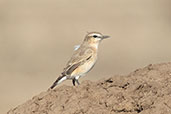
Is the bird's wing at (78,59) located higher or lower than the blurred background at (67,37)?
lower

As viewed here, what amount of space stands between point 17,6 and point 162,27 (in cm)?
798

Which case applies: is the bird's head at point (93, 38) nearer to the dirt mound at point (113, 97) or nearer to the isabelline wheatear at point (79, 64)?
the isabelline wheatear at point (79, 64)

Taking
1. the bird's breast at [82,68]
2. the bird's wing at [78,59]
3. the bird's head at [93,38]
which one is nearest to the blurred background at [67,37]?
the bird's head at [93,38]

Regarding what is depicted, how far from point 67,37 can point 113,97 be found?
25793 millimetres

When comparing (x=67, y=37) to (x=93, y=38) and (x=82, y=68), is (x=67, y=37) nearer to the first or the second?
(x=93, y=38)

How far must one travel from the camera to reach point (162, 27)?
36.5 metres

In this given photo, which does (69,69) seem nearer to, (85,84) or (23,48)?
(85,84)

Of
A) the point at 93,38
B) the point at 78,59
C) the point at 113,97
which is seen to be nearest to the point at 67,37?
the point at 93,38

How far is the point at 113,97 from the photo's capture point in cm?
849

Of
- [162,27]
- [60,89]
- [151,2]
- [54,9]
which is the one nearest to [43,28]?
[54,9]

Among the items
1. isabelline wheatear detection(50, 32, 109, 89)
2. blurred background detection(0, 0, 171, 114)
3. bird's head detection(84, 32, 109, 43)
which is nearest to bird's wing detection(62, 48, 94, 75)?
isabelline wheatear detection(50, 32, 109, 89)

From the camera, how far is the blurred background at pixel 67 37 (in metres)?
26.8

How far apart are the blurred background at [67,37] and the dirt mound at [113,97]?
489 inches

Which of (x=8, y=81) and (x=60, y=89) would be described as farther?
(x=8, y=81)
